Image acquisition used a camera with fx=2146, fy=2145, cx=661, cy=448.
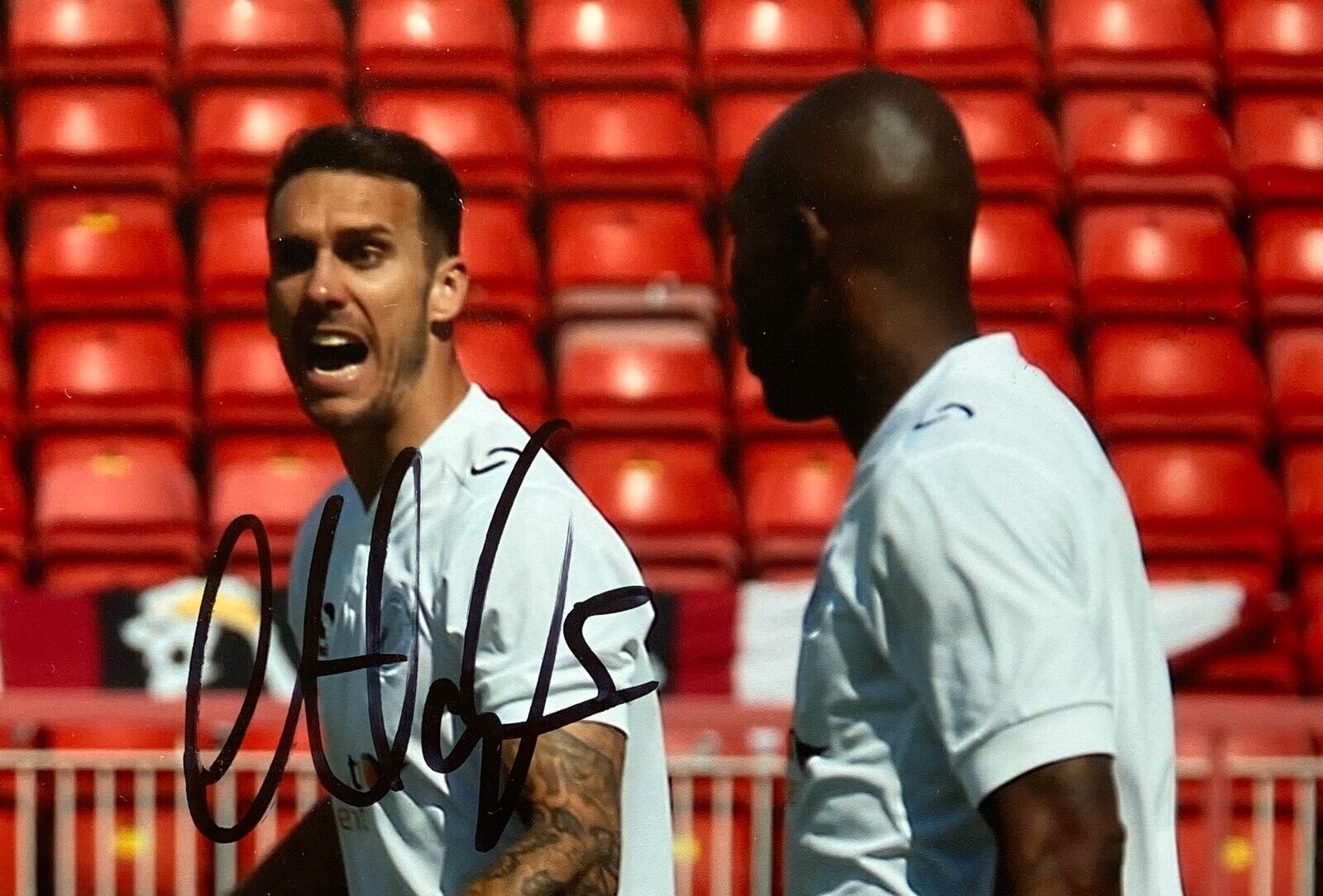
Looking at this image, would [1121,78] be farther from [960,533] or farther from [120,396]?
[960,533]

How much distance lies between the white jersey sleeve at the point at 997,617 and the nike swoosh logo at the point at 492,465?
0.87 meters

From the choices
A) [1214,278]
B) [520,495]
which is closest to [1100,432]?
[1214,278]

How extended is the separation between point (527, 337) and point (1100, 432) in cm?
147

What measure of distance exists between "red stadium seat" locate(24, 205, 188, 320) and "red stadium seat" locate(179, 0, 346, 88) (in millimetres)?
481

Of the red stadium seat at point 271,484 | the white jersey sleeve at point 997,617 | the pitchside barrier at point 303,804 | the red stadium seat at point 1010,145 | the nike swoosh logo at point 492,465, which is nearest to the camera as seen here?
the white jersey sleeve at point 997,617

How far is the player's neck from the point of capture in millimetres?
2459

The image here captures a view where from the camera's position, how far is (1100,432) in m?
5.43

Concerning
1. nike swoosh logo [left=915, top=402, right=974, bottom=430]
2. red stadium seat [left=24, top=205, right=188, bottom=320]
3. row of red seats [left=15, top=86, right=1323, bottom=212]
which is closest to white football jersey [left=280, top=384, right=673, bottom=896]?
nike swoosh logo [left=915, top=402, right=974, bottom=430]

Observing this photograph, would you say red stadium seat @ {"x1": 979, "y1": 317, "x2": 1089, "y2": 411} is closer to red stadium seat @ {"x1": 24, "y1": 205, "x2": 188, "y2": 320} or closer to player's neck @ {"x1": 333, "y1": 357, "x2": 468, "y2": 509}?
red stadium seat @ {"x1": 24, "y1": 205, "x2": 188, "y2": 320}

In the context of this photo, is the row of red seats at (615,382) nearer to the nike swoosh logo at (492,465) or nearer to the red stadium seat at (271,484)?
the red stadium seat at (271,484)

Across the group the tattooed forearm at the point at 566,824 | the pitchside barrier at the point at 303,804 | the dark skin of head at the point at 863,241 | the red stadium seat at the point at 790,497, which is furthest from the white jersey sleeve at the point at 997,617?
the red stadium seat at the point at 790,497

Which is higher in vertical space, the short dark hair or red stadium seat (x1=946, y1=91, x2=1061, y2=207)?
red stadium seat (x1=946, y1=91, x2=1061, y2=207)

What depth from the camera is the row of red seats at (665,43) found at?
5863 millimetres
